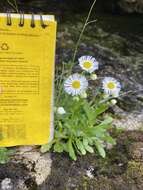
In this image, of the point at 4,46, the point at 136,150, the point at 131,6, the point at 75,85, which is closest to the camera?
the point at 4,46

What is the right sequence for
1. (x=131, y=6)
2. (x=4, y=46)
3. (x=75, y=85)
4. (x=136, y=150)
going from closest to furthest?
(x=4, y=46)
(x=75, y=85)
(x=136, y=150)
(x=131, y=6)

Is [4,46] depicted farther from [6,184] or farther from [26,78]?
[6,184]

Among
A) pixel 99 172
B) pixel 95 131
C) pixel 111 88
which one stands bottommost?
pixel 99 172

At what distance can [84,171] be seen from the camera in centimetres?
146

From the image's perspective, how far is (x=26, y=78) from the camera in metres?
1.38

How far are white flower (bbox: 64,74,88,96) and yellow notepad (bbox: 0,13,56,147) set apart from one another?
64mm

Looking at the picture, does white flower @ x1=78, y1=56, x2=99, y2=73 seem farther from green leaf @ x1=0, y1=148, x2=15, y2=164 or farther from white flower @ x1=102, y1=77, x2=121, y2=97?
green leaf @ x1=0, y1=148, x2=15, y2=164

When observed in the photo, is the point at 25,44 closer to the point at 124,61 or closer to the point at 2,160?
the point at 2,160

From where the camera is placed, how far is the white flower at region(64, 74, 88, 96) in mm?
1450

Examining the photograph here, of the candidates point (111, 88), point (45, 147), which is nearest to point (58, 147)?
point (45, 147)

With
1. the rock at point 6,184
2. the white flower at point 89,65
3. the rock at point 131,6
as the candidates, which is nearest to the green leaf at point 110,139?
the white flower at point 89,65

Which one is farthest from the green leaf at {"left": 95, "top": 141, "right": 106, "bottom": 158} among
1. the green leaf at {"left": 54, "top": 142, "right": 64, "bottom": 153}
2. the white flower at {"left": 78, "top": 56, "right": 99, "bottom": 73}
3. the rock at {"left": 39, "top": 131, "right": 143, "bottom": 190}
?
the white flower at {"left": 78, "top": 56, "right": 99, "bottom": 73}

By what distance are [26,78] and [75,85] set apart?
180 mm

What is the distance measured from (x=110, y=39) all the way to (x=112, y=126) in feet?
2.67
